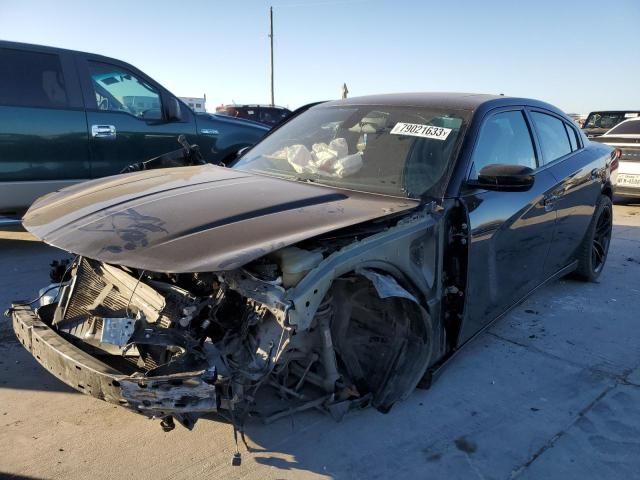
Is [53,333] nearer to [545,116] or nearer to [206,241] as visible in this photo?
[206,241]

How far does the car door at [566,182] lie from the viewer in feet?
12.8

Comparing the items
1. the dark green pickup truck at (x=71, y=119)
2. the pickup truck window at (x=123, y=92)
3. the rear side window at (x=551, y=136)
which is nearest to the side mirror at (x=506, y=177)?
the rear side window at (x=551, y=136)

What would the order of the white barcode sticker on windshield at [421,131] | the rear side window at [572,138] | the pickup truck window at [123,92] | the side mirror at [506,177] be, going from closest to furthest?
the side mirror at [506,177] → the white barcode sticker on windshield at [421,131] → the rear side window at [572,138] → the pickup truck window at [123,92]

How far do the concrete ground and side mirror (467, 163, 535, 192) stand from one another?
3.85ft

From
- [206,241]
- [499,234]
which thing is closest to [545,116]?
[499,234]

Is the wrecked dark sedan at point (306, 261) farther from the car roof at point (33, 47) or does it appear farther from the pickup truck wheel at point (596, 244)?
the car roof at point (33, 47)

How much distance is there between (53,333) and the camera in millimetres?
2438

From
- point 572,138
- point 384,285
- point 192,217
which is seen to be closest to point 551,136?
point 572,138

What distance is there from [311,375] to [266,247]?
95cm

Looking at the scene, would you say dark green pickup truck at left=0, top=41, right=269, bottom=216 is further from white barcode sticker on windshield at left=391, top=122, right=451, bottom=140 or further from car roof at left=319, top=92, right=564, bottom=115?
white barcode sticker on windshield at left=391, top=122, right=451, bottom=140

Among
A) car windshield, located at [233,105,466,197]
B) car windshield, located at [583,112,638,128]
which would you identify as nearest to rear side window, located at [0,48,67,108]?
car windshield, located at [233,105,466,197]

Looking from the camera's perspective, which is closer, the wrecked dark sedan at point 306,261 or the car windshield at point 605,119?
the wrecked dark sedan at point 306,261

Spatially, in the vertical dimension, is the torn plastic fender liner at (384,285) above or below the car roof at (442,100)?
below

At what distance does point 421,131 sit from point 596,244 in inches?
114
